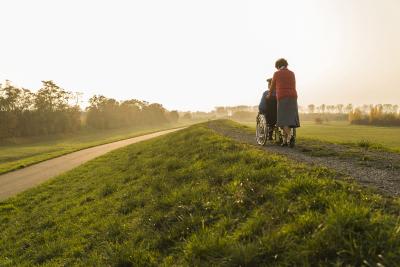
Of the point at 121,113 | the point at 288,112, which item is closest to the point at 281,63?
the point at 288,112

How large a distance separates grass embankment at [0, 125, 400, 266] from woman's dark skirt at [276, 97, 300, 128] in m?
2.15

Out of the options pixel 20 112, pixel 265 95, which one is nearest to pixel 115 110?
pixel 20 112

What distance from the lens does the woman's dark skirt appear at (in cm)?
1095

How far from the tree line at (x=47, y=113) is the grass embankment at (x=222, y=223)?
69138mm

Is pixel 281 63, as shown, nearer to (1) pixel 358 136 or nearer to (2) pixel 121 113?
(1) pixel 358 136

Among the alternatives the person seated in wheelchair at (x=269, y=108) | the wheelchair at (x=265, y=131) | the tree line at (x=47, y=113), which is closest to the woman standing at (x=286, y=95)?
the wheelchair at (x=265, y=131)

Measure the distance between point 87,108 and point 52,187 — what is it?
85390 mm

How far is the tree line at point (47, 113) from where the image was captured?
2703 inches

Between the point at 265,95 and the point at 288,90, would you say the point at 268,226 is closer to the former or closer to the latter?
the point at 288,90

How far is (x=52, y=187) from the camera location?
53.3 ft

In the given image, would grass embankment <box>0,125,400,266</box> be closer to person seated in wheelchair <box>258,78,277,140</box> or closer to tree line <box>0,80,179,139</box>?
person seated in wheelchair <box>258,78,277,140</box>

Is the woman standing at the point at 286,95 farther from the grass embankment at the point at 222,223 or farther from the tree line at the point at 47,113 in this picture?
the tree line at the point at 47,113

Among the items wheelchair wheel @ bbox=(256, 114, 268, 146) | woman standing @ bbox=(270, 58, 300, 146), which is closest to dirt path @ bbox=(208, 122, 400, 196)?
woman standing @ bbox=(270, 58, 300, 146)

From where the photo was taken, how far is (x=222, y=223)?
5246 millimetres
